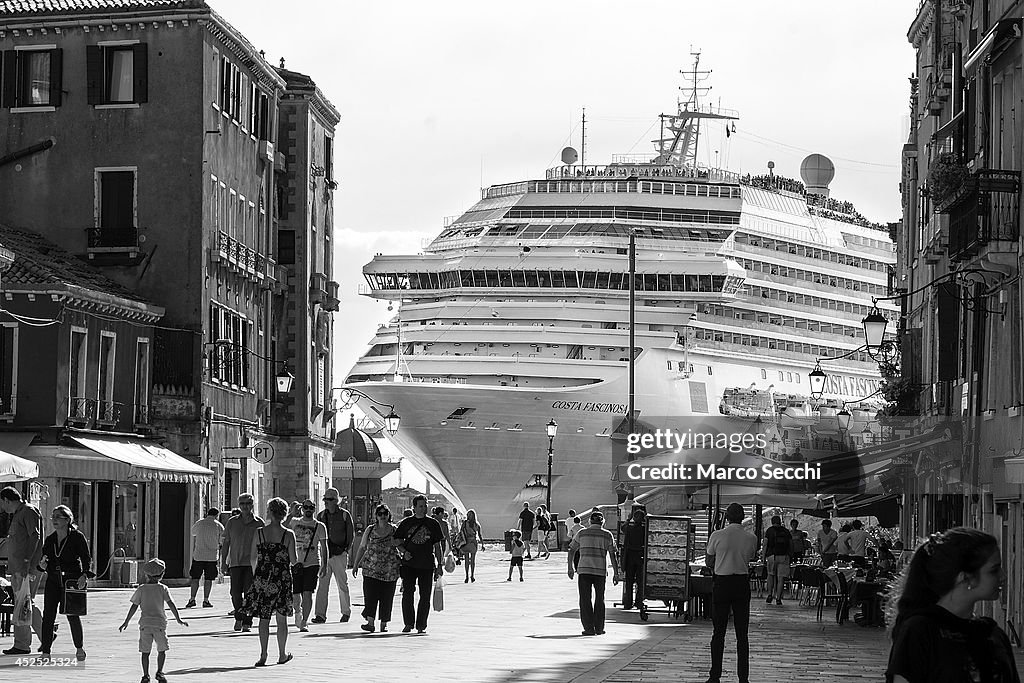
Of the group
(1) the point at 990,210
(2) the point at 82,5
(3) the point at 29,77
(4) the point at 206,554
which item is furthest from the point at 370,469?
(1) the point at 990,210

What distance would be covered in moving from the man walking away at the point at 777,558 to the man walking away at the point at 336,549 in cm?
1014

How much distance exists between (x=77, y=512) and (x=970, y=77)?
17870 millimetres

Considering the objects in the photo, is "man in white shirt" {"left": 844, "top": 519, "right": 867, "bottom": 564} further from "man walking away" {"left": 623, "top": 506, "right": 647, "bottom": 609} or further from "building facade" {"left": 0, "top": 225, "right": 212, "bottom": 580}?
"building facade" {"left": 0, "top": 225, "right": 212, "bottom": 580}

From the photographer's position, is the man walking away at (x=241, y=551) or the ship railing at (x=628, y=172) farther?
the ship railing at (x=628, y=172)

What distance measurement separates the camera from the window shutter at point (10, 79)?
39375mm

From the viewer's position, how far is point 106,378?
35438 millimetres

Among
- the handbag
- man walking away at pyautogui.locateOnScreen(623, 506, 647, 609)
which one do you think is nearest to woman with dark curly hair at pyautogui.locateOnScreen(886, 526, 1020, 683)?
the handbag

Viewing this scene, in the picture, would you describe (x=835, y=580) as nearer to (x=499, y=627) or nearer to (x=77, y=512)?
(x=499, y=627)

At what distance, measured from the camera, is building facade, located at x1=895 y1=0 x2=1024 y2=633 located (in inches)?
877

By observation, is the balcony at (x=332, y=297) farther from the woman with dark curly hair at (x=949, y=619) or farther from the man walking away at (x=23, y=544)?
the woman with dark curly hair at (x=949, y=619)

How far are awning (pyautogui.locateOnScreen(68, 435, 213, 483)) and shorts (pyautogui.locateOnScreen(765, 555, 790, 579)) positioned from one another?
34.9 feet

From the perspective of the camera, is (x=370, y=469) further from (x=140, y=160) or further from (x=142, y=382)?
(x=142, y=382)

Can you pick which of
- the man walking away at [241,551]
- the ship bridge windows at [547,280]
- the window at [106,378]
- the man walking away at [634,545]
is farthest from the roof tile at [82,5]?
the ship bridge windows at [547,280]

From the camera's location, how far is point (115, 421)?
3541 centimetres
